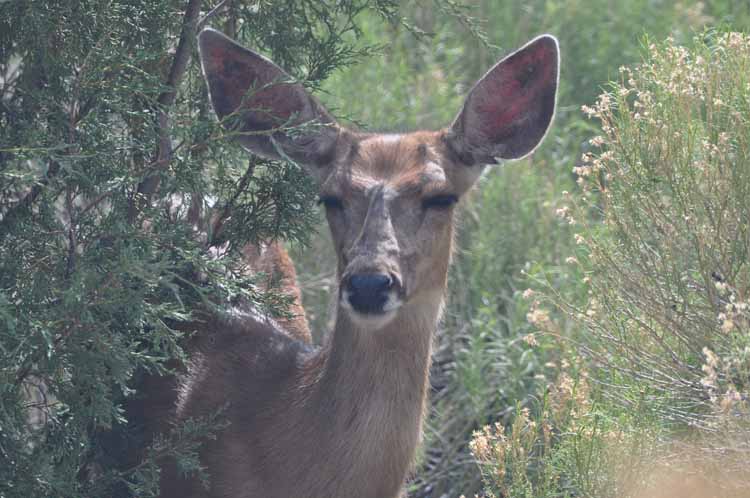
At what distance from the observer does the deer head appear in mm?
4953

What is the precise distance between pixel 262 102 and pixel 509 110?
3.48 feet

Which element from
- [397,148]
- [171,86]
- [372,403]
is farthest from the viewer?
[171,86]

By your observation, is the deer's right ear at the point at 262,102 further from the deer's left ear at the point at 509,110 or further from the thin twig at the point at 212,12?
the deer's left ear at the point at 509,110

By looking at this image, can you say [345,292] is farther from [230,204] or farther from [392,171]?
[230,204]

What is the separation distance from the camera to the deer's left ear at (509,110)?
5273 millimetres

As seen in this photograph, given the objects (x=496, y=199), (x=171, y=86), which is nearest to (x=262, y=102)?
(x=171, y=86)

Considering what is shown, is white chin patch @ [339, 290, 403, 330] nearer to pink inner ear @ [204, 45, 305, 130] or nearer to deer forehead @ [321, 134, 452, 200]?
deer forehead @ [321, 134, 452, 200]

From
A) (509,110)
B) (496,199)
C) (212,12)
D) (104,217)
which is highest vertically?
(496,199)

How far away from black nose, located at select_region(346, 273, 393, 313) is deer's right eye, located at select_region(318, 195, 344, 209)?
57 cm

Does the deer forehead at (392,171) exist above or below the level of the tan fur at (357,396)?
above

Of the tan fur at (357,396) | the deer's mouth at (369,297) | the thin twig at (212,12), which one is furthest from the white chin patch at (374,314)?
the thin twig at (212,12)

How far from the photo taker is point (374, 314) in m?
4.62

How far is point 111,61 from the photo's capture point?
4859mm

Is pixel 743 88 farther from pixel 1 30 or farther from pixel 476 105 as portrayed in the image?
pixel 1 30
